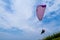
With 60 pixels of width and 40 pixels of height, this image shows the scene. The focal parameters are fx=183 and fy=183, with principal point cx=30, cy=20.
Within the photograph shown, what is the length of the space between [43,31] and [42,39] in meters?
0.59

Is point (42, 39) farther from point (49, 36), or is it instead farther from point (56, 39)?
point (56, 39)

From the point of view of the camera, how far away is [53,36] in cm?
896

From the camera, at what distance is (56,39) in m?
8.47

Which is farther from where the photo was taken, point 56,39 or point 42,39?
point 42,39

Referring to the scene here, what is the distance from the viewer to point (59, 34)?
909cm

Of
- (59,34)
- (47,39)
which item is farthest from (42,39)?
(59,34)

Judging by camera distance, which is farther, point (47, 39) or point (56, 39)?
point (47, 39)

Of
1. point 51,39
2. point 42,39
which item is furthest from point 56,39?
point 42,39

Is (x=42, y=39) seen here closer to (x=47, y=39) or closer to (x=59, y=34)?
(x=47, y=39)

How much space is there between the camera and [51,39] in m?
8.84

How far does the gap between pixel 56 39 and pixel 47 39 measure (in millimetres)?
691

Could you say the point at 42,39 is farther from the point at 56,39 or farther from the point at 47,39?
the point at 56,39

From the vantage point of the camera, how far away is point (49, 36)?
9.07 meters

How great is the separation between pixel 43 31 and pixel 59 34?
2.84 feet
